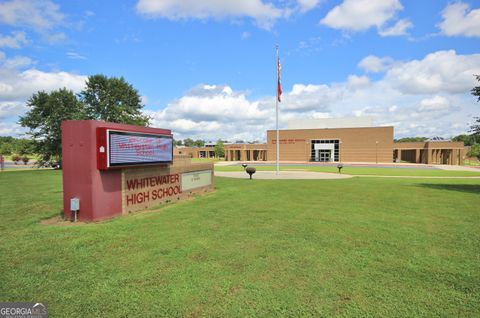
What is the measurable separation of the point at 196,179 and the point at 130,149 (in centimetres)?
533

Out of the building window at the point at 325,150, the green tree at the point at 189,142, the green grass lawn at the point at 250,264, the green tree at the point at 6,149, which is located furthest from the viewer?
the green tree at the point at 189,142

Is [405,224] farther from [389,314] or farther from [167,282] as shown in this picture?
[167,282]

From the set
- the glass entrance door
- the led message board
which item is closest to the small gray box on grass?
the led message board

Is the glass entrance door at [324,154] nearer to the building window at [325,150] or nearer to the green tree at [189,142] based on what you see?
the building window at [325,150]

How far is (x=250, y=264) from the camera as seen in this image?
5492mm

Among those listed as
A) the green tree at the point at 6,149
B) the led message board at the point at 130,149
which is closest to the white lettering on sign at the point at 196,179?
the led message board at the point at 130,149

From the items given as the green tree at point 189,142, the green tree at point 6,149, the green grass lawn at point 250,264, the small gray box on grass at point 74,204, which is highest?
the green tree at point 189,142

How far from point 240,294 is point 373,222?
5.96 metres

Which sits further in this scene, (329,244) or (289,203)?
→ (289,203)

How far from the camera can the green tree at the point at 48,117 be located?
43156 mm

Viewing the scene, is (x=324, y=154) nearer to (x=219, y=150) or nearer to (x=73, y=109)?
(x=219, y=150)

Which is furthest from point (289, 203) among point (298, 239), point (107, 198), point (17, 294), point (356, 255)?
point (17, 294)

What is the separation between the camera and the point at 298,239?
703 centimetres

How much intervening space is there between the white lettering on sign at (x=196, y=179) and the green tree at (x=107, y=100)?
116 ft
